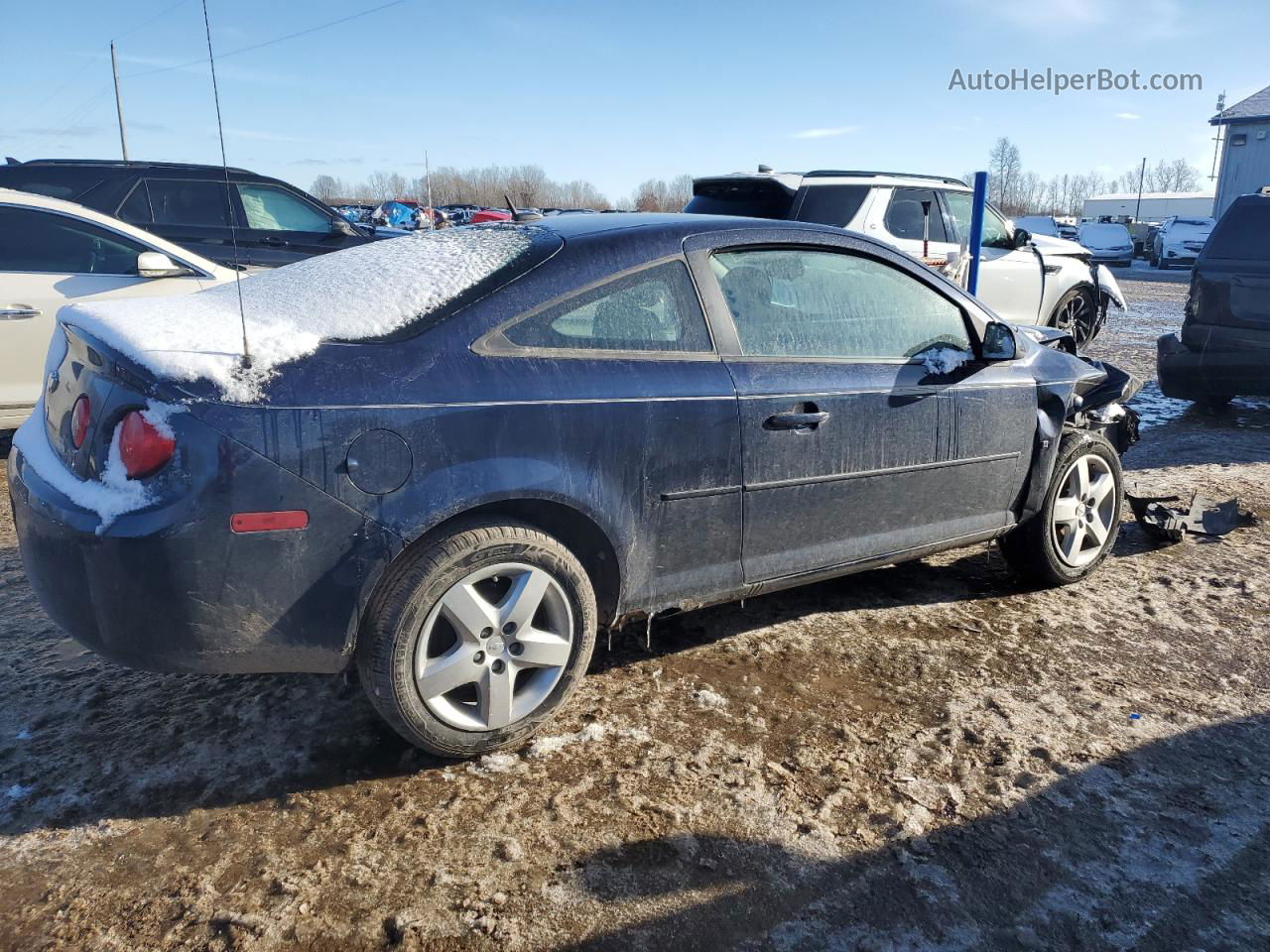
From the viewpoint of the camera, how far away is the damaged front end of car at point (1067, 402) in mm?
3980

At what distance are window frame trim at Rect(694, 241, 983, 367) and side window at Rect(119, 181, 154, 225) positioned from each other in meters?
6.22

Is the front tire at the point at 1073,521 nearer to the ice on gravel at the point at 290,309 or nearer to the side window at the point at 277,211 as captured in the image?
the ice on gravel at the point at 290,309

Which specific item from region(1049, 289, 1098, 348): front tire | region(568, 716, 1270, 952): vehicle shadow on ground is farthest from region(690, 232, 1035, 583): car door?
region(1049, 289, 1098, 348): front tire

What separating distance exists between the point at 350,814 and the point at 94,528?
1.00 m

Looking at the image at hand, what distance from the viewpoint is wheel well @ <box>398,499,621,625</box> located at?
8.69 feet

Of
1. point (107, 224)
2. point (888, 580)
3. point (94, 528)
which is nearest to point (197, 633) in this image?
point (94, 528)

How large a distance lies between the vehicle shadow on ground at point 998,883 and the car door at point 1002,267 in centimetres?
709

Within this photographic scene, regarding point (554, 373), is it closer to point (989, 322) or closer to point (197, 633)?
point (197, 633)

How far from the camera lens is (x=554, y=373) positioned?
109 inches

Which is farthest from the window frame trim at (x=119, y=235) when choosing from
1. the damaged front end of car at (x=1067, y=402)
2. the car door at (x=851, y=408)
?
the damaged front end of car at (x=1067, y=402)

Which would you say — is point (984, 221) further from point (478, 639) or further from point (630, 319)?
point (478, 639)

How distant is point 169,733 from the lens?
2.95 m

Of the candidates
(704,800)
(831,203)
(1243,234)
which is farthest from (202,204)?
(1243,234)

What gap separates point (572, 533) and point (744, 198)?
558 cm
